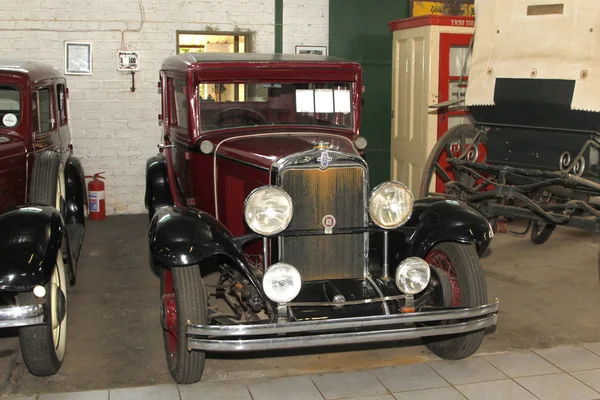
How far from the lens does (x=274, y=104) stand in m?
4.66

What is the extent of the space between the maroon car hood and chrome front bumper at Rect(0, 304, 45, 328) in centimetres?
132

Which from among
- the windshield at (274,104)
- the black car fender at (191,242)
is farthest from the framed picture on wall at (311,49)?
the black car fender at (191,242)

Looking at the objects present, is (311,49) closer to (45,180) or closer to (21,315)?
(45,180)

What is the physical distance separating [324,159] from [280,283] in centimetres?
66

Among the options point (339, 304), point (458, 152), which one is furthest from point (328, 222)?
point (458, 152)

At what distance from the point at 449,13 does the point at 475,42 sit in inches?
101

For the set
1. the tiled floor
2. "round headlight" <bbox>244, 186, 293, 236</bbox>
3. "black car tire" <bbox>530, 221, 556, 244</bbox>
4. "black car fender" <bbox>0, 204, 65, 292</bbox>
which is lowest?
the tiled floor

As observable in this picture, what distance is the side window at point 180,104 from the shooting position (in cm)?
473

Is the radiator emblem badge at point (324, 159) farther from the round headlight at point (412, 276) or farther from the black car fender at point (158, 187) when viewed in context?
the black car fender at point (158, 187)

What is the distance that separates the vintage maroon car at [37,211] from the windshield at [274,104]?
45.0 inches

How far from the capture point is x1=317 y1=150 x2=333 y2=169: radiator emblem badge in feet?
11.3

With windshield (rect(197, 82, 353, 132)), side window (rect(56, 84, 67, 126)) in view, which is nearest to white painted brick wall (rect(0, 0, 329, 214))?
side window (rect(56, 84, 67, 126))

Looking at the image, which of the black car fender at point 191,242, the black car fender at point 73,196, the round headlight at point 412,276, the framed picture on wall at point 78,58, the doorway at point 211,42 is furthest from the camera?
the doorway at point 211,42

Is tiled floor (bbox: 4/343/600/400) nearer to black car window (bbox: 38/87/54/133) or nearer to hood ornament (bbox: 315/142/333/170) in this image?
hood ornament (bbox: 315/142/333/170)
